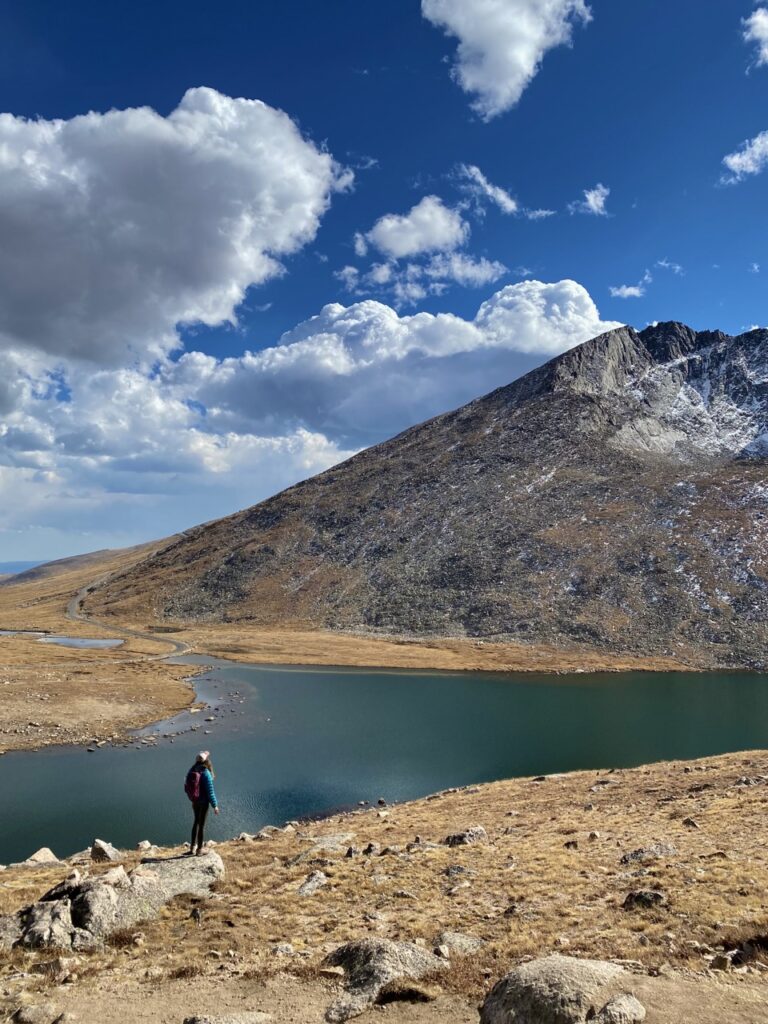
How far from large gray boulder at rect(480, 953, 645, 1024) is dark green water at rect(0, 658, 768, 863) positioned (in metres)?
26.5

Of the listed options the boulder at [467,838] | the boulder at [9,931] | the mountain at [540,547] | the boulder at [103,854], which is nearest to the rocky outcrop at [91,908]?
the boulder at [9,931]

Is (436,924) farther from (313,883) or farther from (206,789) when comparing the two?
(206,789)

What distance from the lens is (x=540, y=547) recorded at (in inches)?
5723

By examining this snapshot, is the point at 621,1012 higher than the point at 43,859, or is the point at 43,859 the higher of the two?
the point at 621,1012

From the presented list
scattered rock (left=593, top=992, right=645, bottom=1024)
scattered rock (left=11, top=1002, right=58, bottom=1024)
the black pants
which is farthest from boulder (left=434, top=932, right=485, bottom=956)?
the black pants

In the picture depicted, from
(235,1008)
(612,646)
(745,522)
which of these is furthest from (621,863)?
(745,522)

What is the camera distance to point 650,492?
15475 cm

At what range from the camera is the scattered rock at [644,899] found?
15.8 metres

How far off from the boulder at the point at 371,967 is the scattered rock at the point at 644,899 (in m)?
5.73

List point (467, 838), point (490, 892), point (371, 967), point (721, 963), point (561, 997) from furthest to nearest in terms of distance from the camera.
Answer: point (467, 838) → point (490, 892) → point (371, 967) → point (721, 963) → point (561, 997)

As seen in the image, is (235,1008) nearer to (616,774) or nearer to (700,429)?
(616,774)

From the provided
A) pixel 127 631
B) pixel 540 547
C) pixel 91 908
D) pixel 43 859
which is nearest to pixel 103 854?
pixel 43 859

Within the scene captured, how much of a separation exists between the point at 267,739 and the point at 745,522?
122619mm

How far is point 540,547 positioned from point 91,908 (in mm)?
137149
